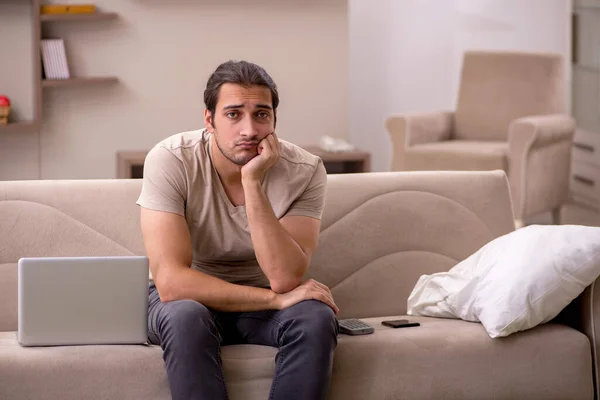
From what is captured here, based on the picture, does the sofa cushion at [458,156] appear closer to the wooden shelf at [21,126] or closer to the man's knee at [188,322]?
the wooden shelf at [21,126]

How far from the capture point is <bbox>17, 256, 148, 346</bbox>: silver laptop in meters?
2.16

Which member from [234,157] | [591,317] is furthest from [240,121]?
[591,317]

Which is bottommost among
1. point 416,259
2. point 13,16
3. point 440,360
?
Result: point 440,360

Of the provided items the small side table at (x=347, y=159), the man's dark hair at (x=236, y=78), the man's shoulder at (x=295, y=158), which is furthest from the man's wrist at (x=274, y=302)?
the small side table at (x=347, y=159)

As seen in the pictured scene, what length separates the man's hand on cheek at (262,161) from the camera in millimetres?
2354

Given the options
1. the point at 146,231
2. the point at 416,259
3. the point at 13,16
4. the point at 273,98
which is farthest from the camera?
the point at 13,16

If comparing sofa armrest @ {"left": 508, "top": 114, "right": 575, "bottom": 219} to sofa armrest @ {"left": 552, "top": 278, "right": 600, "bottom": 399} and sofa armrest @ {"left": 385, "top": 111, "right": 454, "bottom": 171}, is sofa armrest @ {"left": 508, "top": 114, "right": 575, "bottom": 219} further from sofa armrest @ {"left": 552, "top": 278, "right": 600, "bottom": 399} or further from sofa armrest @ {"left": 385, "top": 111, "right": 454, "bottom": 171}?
sofa armrest @ {"left": 552, "top": 278, "right": 600, "bottom": 399}

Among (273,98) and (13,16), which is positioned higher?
(13,16)

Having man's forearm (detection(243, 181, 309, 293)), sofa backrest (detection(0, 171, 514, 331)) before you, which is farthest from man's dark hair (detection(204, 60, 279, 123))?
sofa backrest (detection(0, 171, 514, 331))

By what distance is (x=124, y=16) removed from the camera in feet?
16.8

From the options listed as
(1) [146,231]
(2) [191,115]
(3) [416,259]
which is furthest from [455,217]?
(2) [191,115]

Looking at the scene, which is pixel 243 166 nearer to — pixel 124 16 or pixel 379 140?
pixel 124 16

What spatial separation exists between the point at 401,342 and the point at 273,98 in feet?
2.34

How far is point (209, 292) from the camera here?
2.26 meters
